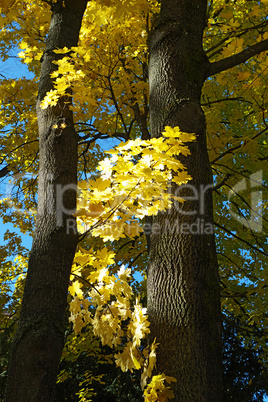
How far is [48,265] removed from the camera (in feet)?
8.73

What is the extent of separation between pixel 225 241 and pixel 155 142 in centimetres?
553

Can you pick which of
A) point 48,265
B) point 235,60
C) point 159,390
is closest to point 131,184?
point 48,265

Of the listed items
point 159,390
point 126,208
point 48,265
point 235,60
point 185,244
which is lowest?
point 159,390

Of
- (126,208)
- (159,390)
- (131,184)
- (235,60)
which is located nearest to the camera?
(159,390)

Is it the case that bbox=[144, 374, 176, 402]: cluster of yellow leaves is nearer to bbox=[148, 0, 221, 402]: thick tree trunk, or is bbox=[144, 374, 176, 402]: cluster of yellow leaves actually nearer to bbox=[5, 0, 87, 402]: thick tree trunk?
bbox=[148, 0, 221, 402]: thick tree trunk

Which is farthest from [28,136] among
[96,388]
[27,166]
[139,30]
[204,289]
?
[96,388]

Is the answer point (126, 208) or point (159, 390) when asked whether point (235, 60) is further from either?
point (159, 390)

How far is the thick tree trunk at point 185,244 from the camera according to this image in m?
2.27

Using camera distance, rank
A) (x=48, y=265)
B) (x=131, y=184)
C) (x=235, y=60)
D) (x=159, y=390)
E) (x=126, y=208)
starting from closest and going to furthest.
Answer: (x=159, y=390) < (x=131, y=184) < (x=126, y=208) < (x=48, y=265) < (x=235, y=60)

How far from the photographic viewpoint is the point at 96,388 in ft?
25.6

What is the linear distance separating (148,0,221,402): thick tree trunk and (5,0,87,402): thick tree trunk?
64cm

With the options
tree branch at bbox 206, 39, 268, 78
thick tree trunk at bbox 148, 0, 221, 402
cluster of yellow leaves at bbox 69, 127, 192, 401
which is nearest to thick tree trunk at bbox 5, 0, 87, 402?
cluster of yellow leaves at bbox 69, 127, 192, 401

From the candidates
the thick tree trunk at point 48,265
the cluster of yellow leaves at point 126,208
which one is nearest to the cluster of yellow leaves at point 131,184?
the cluster of yellow leaves at point 126,208

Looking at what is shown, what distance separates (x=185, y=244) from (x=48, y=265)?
37.5 inches
